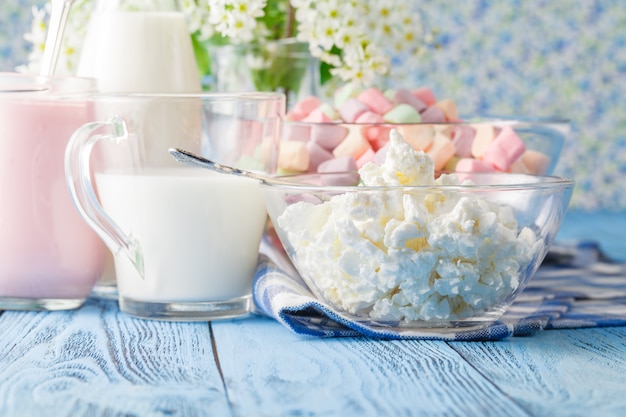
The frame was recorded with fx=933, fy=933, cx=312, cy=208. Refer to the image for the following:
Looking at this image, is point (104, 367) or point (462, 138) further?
point (462, 138)

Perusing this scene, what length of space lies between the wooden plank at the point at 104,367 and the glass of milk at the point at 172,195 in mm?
42

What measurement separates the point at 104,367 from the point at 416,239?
0.29 m

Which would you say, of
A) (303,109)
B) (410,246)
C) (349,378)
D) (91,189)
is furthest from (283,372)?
(303,109)

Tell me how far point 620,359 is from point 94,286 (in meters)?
0.59

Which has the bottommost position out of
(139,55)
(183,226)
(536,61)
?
(536,61)

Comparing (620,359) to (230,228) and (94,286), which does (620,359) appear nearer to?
(230,228)

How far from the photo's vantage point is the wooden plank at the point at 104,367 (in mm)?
675

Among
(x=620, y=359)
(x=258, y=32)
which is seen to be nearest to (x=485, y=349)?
(x=620, y=359)

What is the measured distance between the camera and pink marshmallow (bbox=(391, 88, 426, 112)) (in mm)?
1184

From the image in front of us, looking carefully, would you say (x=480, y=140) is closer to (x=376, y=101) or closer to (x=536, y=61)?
(x=376, y=101)

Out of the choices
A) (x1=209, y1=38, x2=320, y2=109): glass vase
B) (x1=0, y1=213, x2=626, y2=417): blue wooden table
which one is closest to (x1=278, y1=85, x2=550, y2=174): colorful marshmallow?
(x1=209, y1=38, x2=320, y2=109): glass vase

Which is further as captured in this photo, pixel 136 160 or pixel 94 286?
pixel 94 286

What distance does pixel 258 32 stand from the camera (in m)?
1.34

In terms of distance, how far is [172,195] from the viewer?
3.06 ft
